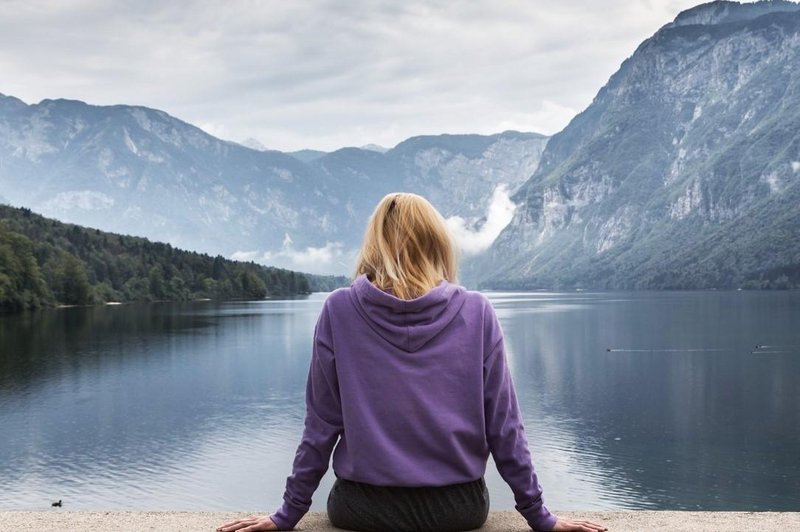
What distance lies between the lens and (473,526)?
5.75 meters

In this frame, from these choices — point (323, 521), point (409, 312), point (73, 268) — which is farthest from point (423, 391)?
point (73, 268)

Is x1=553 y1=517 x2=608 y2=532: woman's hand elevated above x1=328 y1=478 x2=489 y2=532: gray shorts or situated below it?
below

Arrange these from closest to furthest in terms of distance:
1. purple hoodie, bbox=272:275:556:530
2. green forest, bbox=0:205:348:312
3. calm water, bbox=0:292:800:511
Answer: purple hoodie, bbox=272:275:556:530, calm water, bbox=0:292:800:511, green forest, bbox=0:205:348:312

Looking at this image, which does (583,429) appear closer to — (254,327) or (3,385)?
(3,385)

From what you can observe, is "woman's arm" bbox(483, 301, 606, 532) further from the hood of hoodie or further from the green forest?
the green forest

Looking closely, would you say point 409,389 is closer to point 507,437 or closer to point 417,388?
point 417,388

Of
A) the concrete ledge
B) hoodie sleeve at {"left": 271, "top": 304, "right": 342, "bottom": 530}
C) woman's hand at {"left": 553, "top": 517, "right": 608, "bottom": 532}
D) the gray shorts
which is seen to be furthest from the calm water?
the gray shorts

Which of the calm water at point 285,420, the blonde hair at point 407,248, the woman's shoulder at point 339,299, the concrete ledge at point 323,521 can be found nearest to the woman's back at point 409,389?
the woman's shoulder at point 339,299

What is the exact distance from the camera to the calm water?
96.7 ft

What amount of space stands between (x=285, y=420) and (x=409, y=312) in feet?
127

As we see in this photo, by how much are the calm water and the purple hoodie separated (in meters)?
22.9

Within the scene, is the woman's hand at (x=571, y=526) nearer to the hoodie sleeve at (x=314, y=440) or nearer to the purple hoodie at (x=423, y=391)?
the purple hoodie at (x=423, y=391)

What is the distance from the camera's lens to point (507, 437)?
5684mm

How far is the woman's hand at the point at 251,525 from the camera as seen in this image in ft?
19.4
